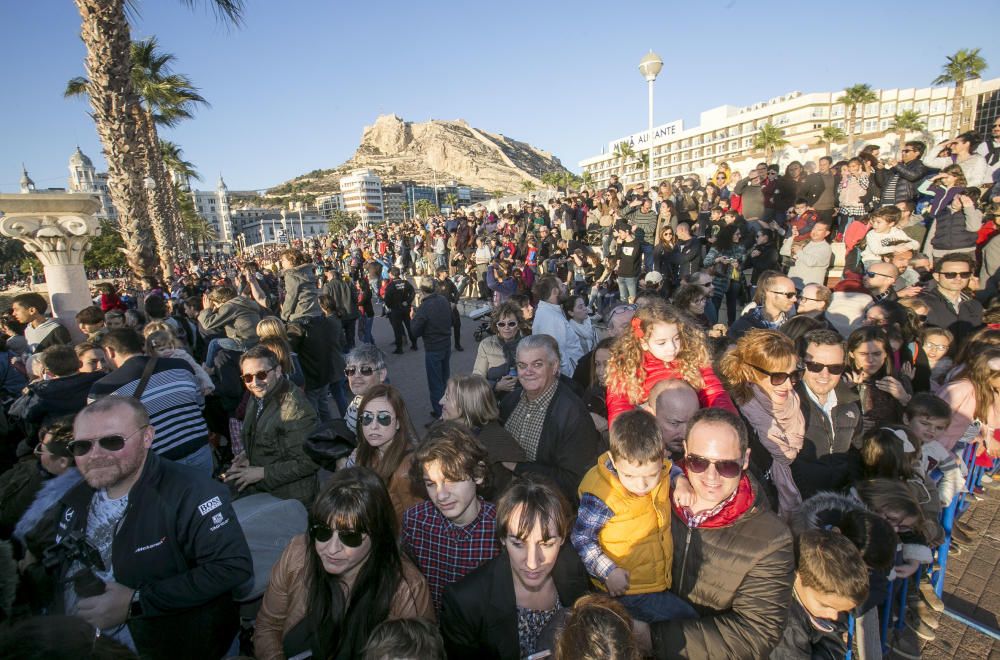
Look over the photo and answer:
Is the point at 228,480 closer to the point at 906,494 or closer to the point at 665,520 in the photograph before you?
the point at 665,520

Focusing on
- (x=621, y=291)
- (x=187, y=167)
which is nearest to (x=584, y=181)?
(x=187, y=167)

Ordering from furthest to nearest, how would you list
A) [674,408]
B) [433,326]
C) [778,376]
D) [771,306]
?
[433,326] → [771,306] → [778,376] → [674,408]

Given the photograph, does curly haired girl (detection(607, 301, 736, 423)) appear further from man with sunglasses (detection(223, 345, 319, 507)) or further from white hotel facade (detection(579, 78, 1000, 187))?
white hotel facade (detection(579, 78, 1000, 187))

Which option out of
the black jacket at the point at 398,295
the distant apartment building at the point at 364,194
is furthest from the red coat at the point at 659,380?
the distant apartment building at the point at 364,194

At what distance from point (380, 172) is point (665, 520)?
599ft

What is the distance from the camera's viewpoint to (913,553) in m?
2.54

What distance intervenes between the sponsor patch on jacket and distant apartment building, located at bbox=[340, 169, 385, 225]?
142519mm

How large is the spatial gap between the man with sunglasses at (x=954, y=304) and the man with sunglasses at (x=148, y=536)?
6257mm

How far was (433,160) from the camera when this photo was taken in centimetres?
17562

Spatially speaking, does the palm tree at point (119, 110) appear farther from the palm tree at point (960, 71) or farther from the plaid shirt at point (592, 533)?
the palm tree at point (960, 71)

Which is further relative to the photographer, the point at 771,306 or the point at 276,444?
the point at 771,306

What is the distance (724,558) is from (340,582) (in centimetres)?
165

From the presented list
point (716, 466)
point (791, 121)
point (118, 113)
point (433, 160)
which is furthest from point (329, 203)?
point (716, 466)

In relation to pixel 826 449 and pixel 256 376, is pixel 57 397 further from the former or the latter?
pixel 826 449
